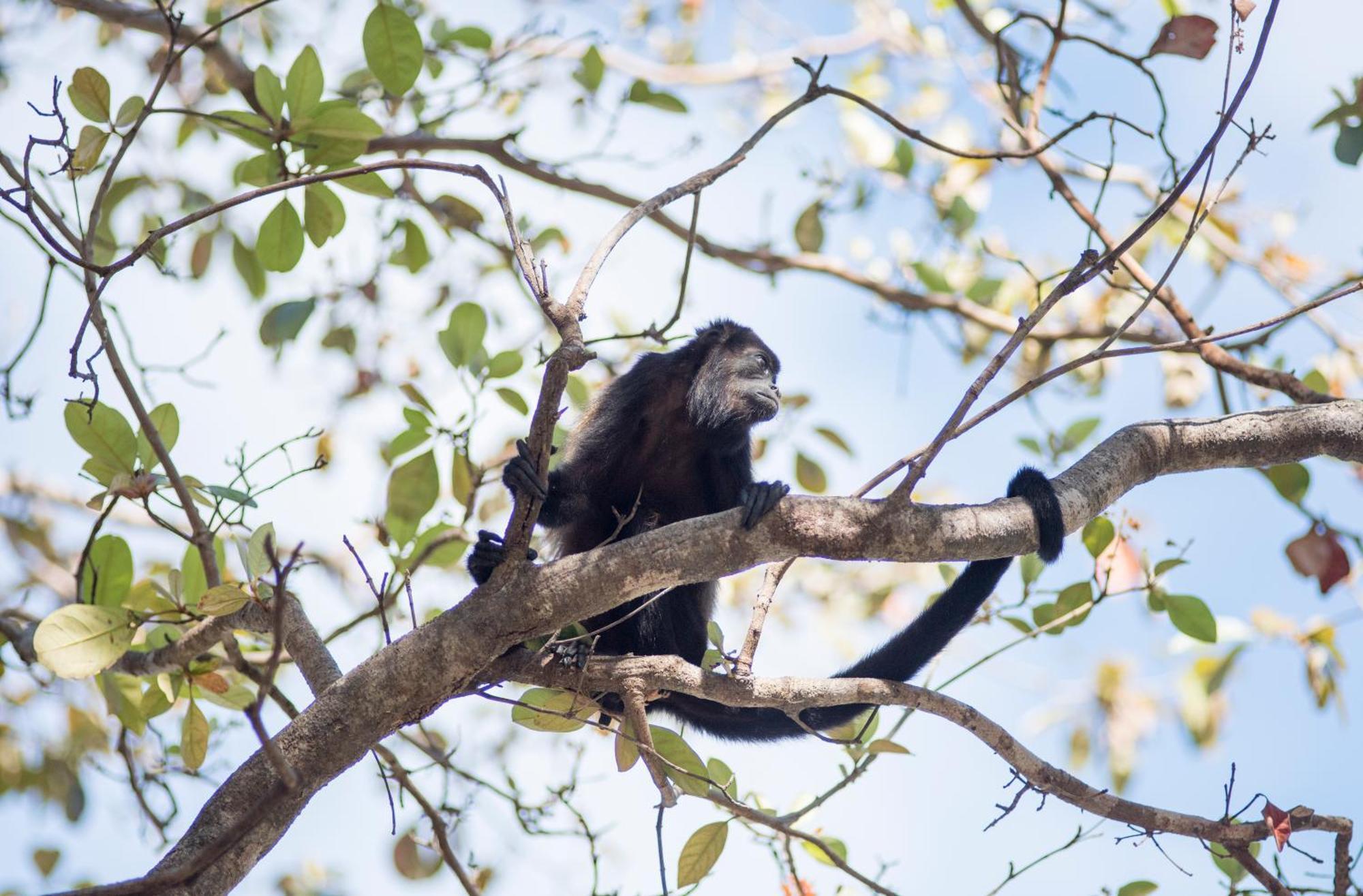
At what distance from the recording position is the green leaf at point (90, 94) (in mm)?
3102

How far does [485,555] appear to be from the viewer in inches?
125

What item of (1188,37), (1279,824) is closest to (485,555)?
(1279,824)

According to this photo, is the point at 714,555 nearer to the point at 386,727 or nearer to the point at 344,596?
the point at 386,727

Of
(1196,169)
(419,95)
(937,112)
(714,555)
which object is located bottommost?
(714,555)

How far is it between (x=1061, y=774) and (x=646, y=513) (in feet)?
6.09

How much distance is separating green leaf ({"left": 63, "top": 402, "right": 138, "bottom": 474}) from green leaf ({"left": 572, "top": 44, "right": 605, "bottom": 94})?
235cm

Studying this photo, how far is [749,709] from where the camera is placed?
378 cm

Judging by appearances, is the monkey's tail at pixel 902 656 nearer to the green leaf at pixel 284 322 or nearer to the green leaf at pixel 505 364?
the green leaf at pixel 505 364

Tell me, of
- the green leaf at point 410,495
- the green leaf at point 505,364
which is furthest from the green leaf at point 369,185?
the green leaf at point 410,495

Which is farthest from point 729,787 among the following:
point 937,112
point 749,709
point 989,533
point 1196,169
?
point 937,112

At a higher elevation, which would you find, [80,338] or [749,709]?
[80,338]

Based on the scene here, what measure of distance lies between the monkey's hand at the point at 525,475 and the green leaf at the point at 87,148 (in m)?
1.39

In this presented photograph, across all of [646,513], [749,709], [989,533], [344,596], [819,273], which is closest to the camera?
[989,533]

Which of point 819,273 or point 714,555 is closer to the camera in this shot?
point 714,555
